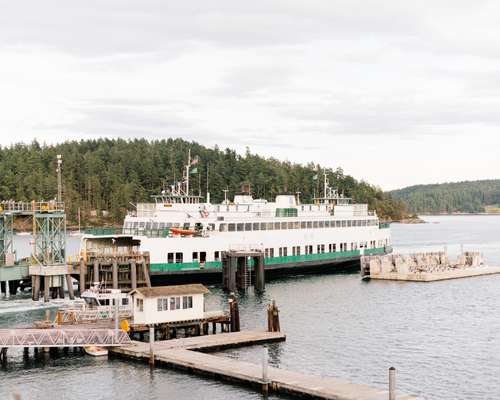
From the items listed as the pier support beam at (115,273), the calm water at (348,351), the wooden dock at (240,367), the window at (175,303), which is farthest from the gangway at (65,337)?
the pier support beam at (115,273)

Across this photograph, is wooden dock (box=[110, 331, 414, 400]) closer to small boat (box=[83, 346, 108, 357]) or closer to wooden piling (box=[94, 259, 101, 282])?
small boat (box=[83, 346, 108, 357])

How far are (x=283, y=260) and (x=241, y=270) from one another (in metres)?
10.1

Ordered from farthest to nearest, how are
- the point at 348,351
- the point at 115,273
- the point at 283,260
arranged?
1. the point at 283,260
2. the point at 115,273
3. the point at 348,351

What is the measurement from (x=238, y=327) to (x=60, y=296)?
2073cm

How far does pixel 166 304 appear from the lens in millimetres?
46844

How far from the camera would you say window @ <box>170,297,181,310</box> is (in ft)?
154

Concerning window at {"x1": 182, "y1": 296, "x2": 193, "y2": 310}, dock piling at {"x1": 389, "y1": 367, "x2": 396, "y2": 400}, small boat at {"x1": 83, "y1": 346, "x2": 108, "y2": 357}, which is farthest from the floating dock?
dock piling at {"x1": 389, "y1": 367, "x2": 396, "y2": 400}

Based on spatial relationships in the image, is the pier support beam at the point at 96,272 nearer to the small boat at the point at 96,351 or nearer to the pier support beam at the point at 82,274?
the pier support beam at the point at 82,274

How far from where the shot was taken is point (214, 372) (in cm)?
3766

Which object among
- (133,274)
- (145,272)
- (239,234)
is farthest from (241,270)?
(133,274)

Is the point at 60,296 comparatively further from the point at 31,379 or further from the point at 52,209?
the point at 31,379

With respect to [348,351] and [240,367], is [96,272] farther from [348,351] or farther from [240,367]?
[240,367]

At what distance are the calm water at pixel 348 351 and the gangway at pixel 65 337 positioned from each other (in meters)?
0.91

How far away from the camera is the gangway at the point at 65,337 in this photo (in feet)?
138
